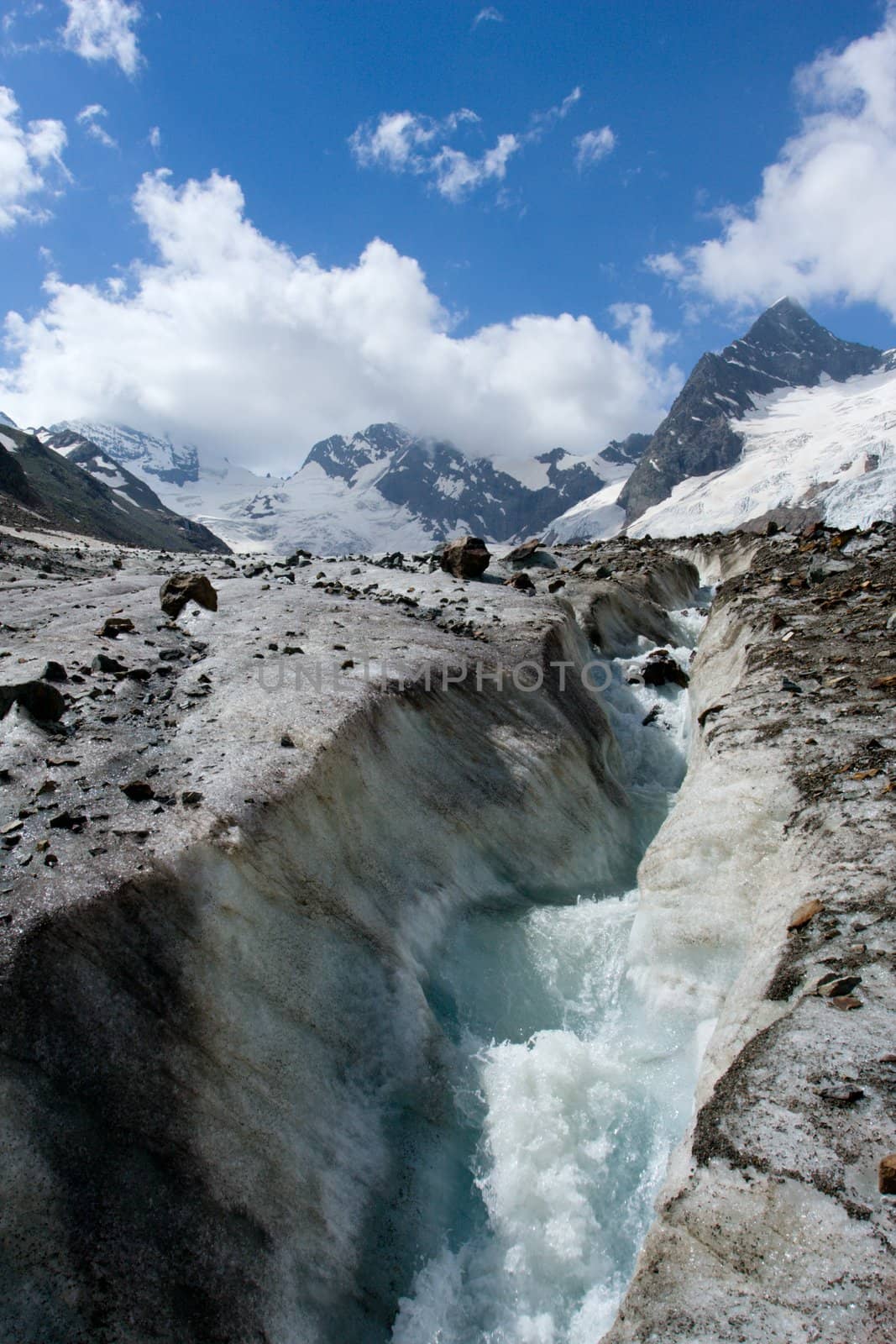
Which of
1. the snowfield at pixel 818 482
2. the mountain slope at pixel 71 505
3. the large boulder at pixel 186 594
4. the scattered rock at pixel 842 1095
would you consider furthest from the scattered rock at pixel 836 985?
the snowfield at pixel 818 482

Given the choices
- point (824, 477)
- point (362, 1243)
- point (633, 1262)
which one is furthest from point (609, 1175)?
point (824, 477)

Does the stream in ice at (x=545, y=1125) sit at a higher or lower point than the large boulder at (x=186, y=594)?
lower

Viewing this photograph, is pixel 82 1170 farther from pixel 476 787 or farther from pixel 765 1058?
pixel 476 787

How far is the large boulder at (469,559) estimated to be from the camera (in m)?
29.2

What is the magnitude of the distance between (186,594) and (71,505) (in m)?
97.0

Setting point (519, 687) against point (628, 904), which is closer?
point (628, 904)

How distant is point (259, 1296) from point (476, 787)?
9.28m

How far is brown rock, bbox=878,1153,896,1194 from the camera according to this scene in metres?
5.18

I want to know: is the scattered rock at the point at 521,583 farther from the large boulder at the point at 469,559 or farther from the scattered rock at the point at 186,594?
the scattered rock at the point at 186,594

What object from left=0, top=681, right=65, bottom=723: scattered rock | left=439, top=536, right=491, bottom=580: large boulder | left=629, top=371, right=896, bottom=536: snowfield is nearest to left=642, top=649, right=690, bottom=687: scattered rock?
left=439, top=536, right=491, bottom=580: large boulder

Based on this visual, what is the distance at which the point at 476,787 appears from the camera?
14719 millimetres

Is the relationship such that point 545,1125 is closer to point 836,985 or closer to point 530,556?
point 836,985

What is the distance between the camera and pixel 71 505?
10162 centimetres

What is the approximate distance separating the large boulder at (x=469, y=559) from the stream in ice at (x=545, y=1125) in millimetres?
18155
